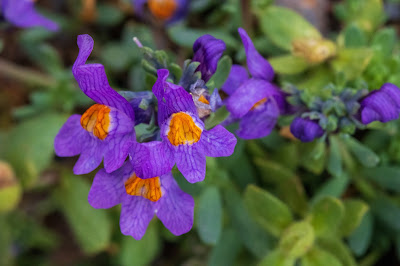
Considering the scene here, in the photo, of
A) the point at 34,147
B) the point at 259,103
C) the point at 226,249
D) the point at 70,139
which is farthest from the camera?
the point at 34,147

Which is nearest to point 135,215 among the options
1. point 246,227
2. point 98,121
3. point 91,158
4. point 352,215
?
point 91,158

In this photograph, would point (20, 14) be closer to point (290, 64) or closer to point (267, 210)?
point (290, 64)

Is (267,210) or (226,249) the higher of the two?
(267,210)

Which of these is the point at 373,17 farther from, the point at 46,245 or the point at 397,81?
the point at 46,245

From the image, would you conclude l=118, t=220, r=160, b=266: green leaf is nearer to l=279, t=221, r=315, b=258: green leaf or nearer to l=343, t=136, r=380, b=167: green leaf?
l=279, t=221, r=315, b=258: green leaf

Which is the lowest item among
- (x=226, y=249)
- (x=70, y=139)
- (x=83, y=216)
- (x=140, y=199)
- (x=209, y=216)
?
(x=83, y=216)

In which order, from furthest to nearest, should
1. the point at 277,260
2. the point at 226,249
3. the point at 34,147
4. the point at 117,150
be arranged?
the point at 34,147 → the point at 226,249 → the point at 277,260 → the point at 117,150

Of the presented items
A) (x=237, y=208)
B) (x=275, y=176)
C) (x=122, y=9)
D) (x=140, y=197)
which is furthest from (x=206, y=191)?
(x=122, y=9)

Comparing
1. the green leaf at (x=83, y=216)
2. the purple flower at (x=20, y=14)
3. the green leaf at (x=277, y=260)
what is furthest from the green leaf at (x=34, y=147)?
the green leaf at (x=277, y=260)
